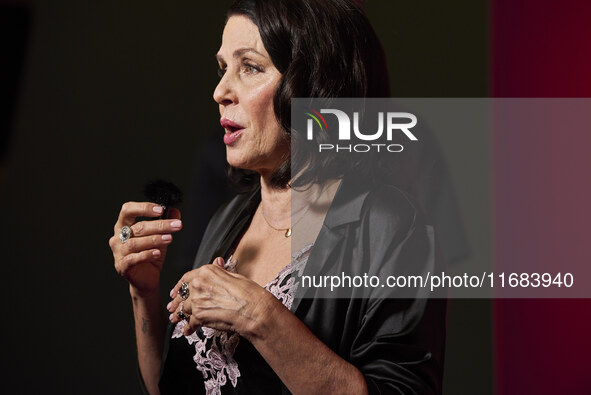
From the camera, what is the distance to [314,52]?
109 cm

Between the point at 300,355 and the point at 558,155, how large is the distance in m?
1.33

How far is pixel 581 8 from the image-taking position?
6.04 ft

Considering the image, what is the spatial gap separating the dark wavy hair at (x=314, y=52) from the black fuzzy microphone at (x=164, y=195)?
21 centimetres

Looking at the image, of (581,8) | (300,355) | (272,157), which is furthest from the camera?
(581,8)

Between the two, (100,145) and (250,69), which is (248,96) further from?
(100,145)

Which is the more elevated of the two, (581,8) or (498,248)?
(581,8)

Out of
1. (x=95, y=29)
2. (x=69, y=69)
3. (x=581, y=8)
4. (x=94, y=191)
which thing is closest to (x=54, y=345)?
(x=94, y=191)

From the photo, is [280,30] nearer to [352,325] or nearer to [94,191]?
[352,325]

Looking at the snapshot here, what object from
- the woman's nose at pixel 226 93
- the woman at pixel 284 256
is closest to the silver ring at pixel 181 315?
the woman at pixel 284 256

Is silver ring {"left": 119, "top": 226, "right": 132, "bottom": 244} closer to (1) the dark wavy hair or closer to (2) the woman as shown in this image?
(2) the woman

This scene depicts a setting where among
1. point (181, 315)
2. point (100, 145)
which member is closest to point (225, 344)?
point (181, 315)

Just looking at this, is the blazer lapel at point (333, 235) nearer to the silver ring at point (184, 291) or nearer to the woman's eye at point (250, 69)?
the silver ring at point (184, 291)

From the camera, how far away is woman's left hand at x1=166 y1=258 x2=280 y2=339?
898 mm

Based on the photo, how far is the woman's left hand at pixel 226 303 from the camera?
898 millimetres
